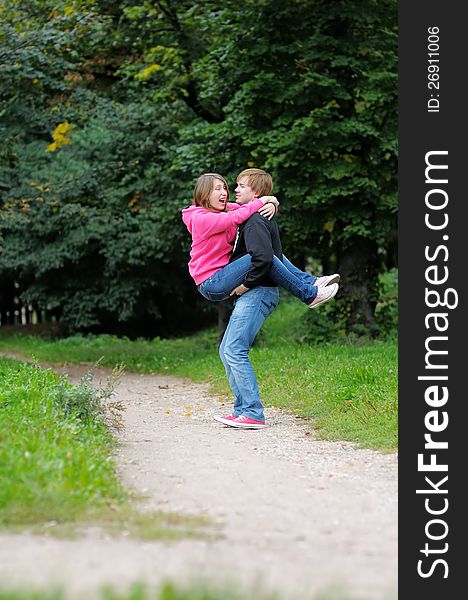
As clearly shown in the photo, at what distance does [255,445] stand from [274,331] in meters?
13.6

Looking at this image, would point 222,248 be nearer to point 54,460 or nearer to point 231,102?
point 54,460

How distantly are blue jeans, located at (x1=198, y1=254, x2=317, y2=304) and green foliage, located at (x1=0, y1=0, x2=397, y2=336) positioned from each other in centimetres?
651

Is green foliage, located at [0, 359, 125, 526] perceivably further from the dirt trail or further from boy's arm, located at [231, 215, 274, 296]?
boy's arm, located at [231, 215, 274, 296]

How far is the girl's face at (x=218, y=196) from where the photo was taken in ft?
29.5

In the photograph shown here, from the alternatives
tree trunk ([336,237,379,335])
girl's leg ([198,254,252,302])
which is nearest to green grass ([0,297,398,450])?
tree trunk ([336,237,379,335])

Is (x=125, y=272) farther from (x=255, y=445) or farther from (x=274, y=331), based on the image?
(x=255, y=445)

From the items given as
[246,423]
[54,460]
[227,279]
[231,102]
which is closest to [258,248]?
[227,279]

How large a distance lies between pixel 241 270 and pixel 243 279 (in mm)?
88

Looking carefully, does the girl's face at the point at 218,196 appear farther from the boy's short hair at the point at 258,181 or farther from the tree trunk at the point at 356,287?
the tree trunk at the point at 356,287

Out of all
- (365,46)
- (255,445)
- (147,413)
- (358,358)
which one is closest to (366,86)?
(365,46)

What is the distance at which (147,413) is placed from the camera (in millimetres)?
10539

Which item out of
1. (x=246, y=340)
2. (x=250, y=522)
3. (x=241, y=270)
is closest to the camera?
(x=250, y=522)

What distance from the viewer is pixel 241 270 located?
8.86 metres

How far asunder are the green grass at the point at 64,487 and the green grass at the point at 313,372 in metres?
2.46
